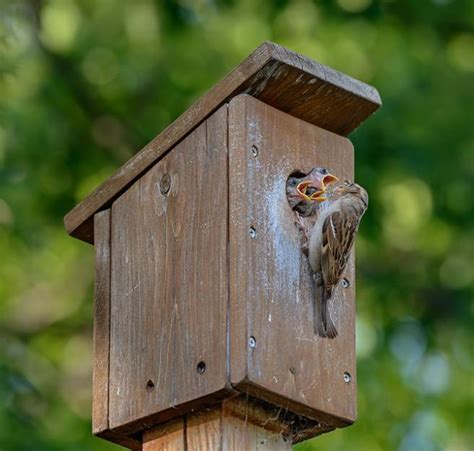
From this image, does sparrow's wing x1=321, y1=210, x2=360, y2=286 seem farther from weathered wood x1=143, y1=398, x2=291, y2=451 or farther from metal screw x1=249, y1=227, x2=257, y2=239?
weathered wood x1=143, y1=398, x2=291, y2=451

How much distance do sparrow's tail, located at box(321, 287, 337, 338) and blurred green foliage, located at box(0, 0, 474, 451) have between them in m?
4.48

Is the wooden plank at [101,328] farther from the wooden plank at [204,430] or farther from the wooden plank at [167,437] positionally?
the wooden plank at [204,430]

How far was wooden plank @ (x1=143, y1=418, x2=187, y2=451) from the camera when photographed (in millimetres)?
4809

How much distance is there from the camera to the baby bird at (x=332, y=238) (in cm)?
498

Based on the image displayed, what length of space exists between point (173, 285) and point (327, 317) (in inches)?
18.1

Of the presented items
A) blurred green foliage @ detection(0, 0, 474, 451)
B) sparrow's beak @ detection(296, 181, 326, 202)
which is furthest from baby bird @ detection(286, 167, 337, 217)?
blurred green foliage @ detection(0, 0, 474, 451)

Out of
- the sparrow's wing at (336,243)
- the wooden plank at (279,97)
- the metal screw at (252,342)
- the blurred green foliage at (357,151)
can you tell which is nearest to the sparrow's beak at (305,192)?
the sparrow's wing at (336,243)

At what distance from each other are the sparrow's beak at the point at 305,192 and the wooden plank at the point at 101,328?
2.20ft

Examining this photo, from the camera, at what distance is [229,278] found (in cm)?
475

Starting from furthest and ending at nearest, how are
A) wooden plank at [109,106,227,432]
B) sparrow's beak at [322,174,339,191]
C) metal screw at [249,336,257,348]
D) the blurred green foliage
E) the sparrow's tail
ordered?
the blurred green foliage
sparrow's beak at [322,174,339,191]
the sparrow's tail
wooden plank at [109,106,227,432]
metal screw at [249,336,257,348]

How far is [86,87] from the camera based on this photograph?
10.3 meters

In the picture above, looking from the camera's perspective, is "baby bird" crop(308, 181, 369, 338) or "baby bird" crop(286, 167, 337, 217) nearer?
"baby bird" crop(308, 181, 369, 338)

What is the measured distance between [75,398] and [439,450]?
80.2 inches

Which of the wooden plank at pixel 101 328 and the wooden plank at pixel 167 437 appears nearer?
the wooden plank at pixel 167 437
